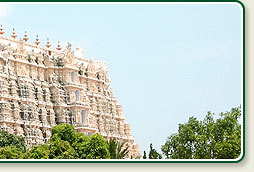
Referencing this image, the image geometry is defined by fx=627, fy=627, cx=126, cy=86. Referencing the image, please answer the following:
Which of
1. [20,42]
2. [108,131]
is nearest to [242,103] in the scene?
[20,42]

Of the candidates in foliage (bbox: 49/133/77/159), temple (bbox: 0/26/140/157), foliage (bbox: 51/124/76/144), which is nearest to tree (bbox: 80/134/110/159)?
foliage (bbox: 49/133/77/159)

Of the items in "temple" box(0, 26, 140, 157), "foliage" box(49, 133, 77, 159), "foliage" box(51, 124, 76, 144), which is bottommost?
"foliage" box(49, 133, 77, 159)

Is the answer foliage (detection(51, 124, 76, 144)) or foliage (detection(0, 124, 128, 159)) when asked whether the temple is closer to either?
foliage (detection(0, 124, 128, 159))

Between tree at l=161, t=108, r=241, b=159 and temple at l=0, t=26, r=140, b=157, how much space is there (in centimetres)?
1623

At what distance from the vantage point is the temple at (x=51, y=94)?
142 feet

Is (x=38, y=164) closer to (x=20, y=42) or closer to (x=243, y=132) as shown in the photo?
(x=243, y=132)

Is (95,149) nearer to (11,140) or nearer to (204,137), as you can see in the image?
(204,137)

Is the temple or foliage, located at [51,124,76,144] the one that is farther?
the temple

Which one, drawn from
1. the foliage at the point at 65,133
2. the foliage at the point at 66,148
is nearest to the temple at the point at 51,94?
the foliage at the point at 66,148

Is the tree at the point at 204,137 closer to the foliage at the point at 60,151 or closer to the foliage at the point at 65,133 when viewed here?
the foliage at the point at 60,151

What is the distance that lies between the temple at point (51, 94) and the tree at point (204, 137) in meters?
16.2

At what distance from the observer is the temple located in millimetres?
43344

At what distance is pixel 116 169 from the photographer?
596 inches

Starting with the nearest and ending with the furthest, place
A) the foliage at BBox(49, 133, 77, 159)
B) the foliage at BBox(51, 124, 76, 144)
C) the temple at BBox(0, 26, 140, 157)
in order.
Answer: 1. the foliage at BBox(49, 133, 77, 159)
2. the foliage at BBox(51, 124, 76, 144)
3. the temple at BBox(0, 26, 140, 157)
